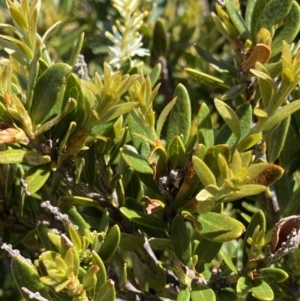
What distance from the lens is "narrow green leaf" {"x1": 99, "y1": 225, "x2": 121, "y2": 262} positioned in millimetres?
1035

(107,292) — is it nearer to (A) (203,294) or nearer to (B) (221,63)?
(A) (203,294)

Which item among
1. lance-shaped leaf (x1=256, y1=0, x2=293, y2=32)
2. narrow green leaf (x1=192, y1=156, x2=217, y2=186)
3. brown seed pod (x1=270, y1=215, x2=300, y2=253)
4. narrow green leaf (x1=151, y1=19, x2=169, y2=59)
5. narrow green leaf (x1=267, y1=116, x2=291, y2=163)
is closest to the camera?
narrow green leaf (x1=192, y1=156, x2=217, y2=186)

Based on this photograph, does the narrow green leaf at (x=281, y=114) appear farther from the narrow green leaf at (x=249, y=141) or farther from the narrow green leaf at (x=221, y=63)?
the narrow green leaf at (x=221, y=63)

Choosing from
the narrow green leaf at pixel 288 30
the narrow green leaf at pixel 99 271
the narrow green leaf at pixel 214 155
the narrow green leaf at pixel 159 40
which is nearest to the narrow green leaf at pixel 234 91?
the narrow green leaf at pixel 288 30

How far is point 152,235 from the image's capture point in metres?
1.19

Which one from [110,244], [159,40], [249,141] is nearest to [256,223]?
[249,141]

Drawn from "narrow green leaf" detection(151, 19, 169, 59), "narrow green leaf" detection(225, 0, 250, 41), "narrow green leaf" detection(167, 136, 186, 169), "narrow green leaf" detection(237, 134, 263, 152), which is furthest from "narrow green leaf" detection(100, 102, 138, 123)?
"narrow green leaf" detection(151, 19, 169, 59)

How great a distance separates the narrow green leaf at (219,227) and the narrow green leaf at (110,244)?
0.16 metres

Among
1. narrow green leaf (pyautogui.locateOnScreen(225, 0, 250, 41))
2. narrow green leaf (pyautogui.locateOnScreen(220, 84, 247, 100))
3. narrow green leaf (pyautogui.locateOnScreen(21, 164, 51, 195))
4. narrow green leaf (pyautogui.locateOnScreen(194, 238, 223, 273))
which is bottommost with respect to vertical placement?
narrow green leaf (pyautogui.locateOnScreen(194, 238, 223, 273))

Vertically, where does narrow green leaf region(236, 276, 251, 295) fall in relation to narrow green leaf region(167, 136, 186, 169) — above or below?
below

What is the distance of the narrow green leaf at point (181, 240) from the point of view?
107 centimetres

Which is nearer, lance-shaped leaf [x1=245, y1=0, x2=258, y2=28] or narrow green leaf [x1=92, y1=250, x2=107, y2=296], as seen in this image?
narrow green leaf [x1=92, y1=250, x2=107, y2=296]

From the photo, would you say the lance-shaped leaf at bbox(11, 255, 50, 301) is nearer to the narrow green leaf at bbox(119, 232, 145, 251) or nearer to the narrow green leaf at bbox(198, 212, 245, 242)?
the narrow green leaf at bbox(119, 232, 145, 251)

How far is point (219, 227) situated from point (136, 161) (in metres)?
0.20
